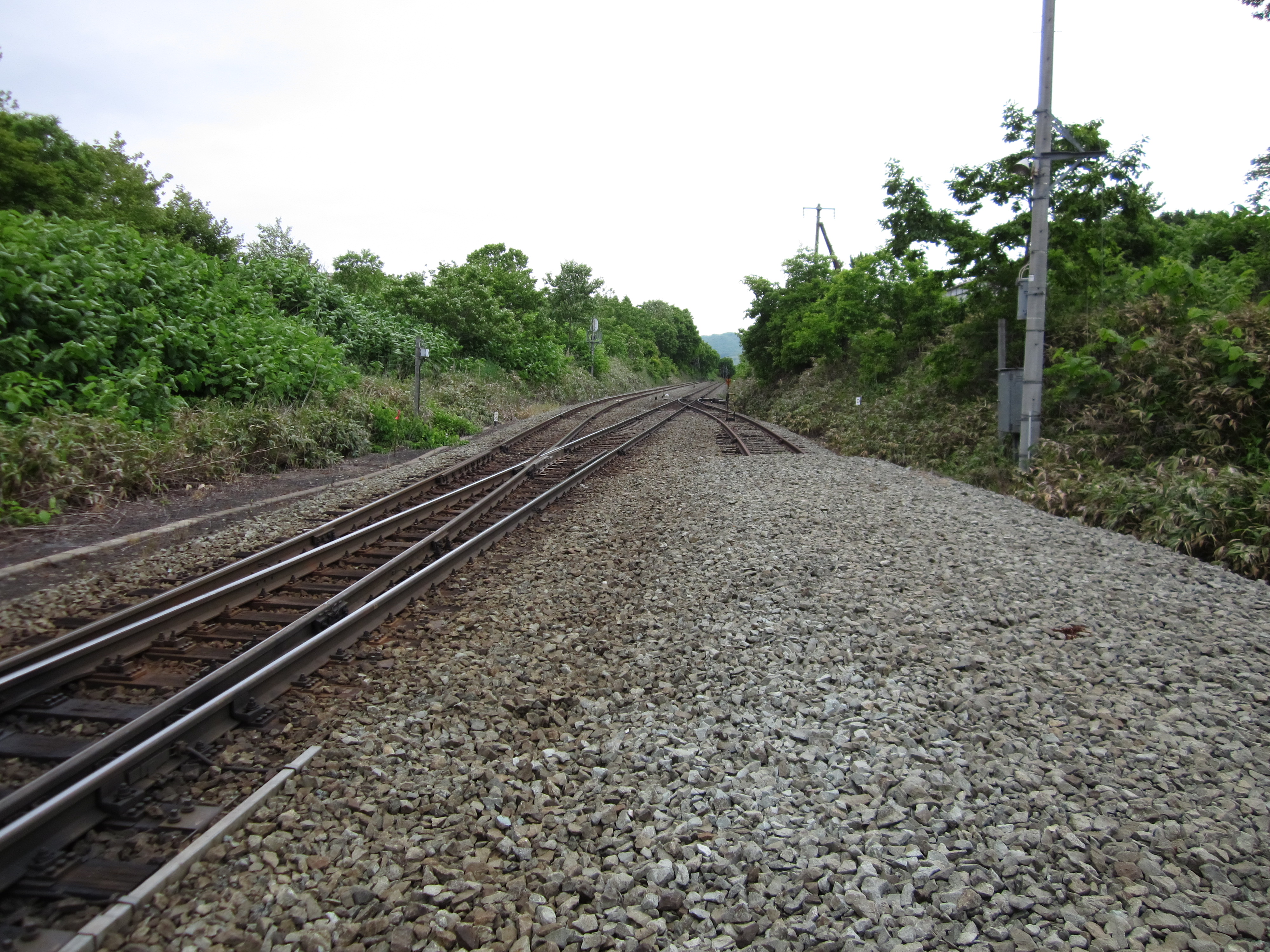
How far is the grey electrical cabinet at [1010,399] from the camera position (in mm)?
10594

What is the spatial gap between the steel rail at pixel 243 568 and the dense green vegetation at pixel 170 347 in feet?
9.24

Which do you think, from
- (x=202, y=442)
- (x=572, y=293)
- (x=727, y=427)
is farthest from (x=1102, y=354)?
(x=572, y=293)

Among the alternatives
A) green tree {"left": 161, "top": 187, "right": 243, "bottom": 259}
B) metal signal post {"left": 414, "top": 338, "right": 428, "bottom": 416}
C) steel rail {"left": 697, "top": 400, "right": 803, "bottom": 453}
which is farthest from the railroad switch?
green tree {"left": 161, "top": 187, "right": 243, "bottom": 259}

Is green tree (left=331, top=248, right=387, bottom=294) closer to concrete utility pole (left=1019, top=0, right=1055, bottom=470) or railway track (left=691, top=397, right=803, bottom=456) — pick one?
railway track (left=691, top=397, right=803, bottom=456)

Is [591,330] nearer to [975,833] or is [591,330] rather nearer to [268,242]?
[268,242]

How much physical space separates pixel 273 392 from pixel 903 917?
12.7m

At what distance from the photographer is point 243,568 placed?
5996 millimetres

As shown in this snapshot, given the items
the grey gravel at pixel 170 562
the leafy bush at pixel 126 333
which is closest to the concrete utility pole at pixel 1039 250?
the grey gravel at pixel 170 562

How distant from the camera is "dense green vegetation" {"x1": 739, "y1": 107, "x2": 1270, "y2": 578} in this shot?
812 cm

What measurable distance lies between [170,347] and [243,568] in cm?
711

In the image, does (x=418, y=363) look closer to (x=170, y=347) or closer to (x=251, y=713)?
(x=170, y=347)

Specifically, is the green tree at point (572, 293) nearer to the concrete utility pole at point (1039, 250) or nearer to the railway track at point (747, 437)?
the railway track at point (747, 437)

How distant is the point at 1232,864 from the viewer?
260cm

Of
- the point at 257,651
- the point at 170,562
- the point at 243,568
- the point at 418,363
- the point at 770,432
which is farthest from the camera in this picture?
the point at 770,432
